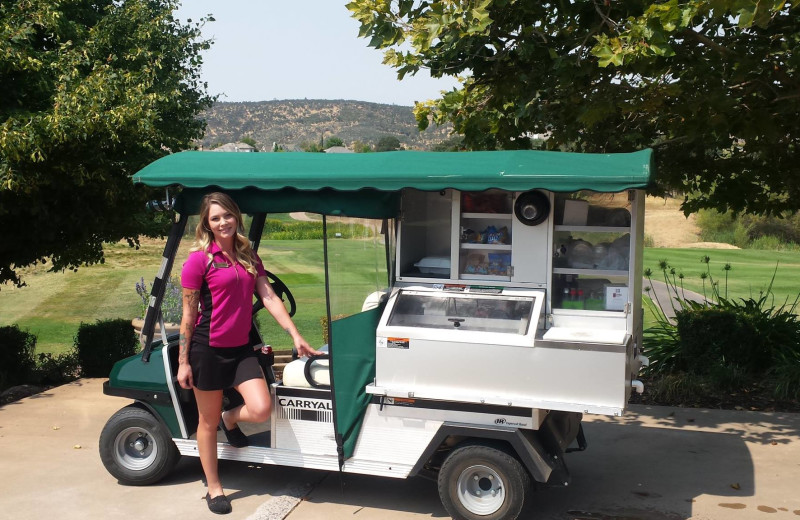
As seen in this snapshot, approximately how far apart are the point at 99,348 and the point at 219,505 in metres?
5.14

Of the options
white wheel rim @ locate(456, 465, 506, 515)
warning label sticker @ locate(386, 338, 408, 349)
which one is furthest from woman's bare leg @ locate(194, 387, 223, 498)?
white wheel rim @ locate(456, 465, 506, 515)

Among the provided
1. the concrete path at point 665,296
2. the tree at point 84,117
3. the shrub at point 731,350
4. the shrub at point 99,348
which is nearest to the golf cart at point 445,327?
the tree at point 84,117

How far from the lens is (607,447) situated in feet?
22.2

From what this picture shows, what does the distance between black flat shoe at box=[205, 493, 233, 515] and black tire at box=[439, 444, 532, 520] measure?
1.33 meters

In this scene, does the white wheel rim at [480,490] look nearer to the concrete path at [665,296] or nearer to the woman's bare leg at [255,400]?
the woman's bare leg at [255,400]

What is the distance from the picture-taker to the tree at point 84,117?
26.2ft

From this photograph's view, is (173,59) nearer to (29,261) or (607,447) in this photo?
(29,261)

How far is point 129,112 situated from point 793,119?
6294 mm

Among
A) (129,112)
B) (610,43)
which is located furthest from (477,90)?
(129,112)

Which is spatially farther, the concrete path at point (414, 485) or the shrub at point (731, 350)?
the shrub at point (731, 350)

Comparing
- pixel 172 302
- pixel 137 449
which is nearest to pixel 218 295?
pixel 172 302

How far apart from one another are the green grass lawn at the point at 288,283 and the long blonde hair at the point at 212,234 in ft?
1.31

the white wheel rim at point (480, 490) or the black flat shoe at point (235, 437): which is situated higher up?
the black flat shoe at point (235, 437)

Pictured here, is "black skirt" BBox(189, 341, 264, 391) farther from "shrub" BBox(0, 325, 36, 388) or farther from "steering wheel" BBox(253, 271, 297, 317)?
"shrub" BBox(0, 325, 36, 388)
